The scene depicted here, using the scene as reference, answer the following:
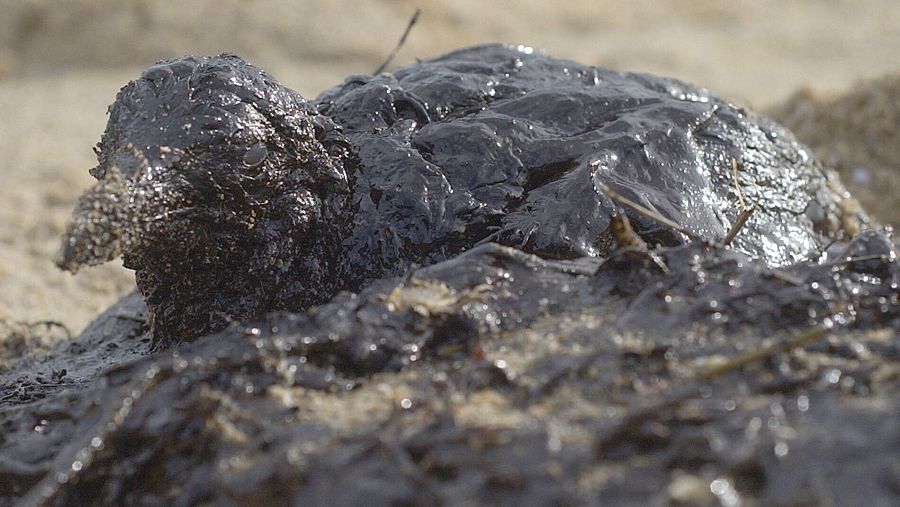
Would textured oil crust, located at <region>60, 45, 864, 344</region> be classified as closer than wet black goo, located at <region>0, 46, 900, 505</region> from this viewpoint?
No

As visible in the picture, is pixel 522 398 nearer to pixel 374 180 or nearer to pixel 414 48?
pixel 374 180

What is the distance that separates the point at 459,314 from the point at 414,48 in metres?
10.5

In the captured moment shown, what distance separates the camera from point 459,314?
74.7 inches

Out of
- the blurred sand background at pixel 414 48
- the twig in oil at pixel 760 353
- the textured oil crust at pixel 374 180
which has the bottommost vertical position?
the twig in oil at pixel 760 353

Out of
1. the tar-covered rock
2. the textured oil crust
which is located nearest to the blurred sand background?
the textured oil crust

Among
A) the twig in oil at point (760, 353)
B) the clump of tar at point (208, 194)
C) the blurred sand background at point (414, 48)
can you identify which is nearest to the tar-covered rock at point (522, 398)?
the twig in oil at point (760, 353)

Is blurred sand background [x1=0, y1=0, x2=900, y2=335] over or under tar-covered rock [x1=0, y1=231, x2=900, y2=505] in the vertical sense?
over

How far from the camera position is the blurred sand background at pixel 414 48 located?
21.3ft

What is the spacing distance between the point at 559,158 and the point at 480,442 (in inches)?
59.5

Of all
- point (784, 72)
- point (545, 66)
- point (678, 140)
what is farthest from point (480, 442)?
point (784, 72)

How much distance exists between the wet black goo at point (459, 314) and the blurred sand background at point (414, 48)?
11.8ft

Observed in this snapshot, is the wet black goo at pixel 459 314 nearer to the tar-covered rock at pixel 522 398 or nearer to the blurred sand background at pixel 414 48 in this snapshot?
the tar-covered rock at pixel 522 398

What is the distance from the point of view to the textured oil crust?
7.87ft

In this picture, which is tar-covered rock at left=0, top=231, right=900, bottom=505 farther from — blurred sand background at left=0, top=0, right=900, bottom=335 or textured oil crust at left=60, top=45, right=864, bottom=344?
blurred sand background at left=0, top=0, right=900, bottom=335
